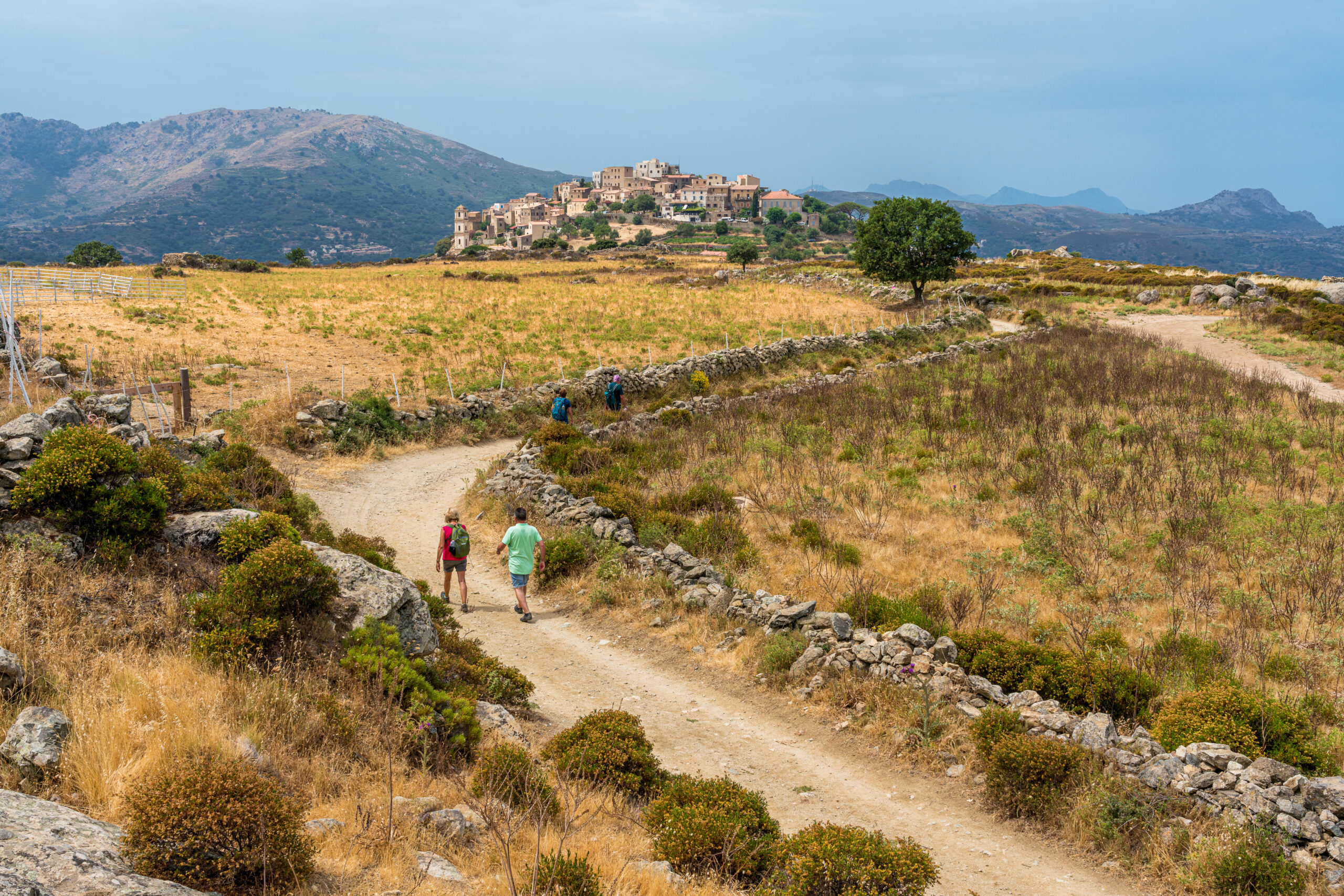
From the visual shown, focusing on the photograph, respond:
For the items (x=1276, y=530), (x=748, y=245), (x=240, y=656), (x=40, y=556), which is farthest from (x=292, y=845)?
(x=748, y=245)

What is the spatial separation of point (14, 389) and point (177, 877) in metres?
19.4

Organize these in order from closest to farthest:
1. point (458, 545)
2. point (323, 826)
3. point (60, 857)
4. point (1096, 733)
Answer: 1. point (60, 857)
2. point (323, 826)
3. point (1096, 733)
4. point (458, 545)

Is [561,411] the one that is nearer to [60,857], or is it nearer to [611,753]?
[611,753]

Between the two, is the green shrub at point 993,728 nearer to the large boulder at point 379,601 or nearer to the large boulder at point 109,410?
the large boulder at point 379,601

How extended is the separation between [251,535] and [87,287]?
4977cm

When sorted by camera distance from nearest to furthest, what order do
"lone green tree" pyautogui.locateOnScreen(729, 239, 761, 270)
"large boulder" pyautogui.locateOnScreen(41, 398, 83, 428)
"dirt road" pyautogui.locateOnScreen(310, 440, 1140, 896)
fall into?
"dirt road" pyautogui.locateOnScreen(310, 440, 1140, 896)
"large boulder" pyautogui.locateOnScreen(41, 398, 83, 428)
"lone green tree" pyautogui.locateOnScreen(729, 239, 761, 270)

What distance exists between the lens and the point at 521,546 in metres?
12.4

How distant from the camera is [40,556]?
7.91 metres

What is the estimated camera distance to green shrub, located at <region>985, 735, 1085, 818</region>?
724 cm

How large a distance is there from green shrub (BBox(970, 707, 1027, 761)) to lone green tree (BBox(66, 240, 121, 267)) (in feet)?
389

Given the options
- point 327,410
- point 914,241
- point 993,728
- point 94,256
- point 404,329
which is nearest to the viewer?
point 993,728

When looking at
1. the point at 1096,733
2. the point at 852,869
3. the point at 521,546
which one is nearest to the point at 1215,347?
the point at 1096,733

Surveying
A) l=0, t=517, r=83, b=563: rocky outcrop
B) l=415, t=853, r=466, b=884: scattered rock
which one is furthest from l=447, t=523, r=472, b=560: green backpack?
l=415, t=853, r=466, b=884: scattered rock

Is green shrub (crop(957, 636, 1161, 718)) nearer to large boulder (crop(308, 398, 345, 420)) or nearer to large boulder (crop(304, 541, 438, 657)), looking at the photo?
large boulder (crop(304, 541, 438, 657))
